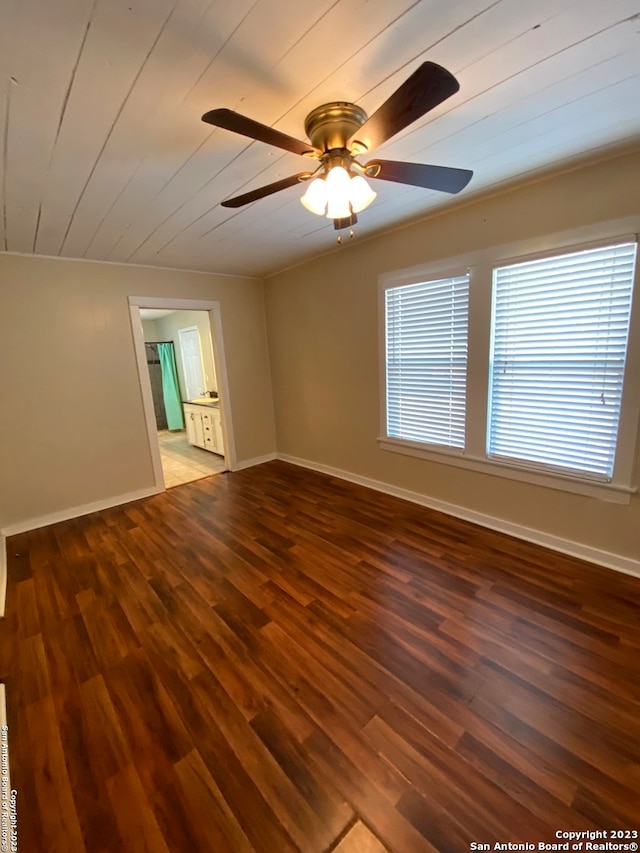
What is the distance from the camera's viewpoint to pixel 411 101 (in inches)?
40.1

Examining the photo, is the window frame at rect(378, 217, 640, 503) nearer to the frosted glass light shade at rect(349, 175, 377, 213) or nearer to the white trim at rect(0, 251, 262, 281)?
the frosted glass light shade at rect(349, 175, 377, 213)

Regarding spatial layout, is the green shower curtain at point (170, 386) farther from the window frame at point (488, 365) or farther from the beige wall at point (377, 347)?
the window frame at point (488, 365)

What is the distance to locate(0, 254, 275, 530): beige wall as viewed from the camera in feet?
9.78

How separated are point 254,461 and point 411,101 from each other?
409 cm

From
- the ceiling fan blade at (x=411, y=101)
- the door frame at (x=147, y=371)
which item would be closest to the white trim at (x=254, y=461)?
the door frame at (x=147, y=371)

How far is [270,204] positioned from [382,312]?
53.3 inches

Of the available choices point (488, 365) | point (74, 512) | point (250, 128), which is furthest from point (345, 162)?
point (74, 512)

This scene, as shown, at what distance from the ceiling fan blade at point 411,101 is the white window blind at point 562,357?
61.1 inches

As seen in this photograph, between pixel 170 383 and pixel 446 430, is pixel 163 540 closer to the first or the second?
pixel 446 430

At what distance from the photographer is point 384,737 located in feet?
4.30

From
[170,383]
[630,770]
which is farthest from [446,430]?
[170,383]

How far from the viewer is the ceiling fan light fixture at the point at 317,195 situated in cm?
135

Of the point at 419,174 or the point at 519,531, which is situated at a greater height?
the point at 419,174

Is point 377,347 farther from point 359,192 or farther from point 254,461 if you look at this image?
point 254,461
